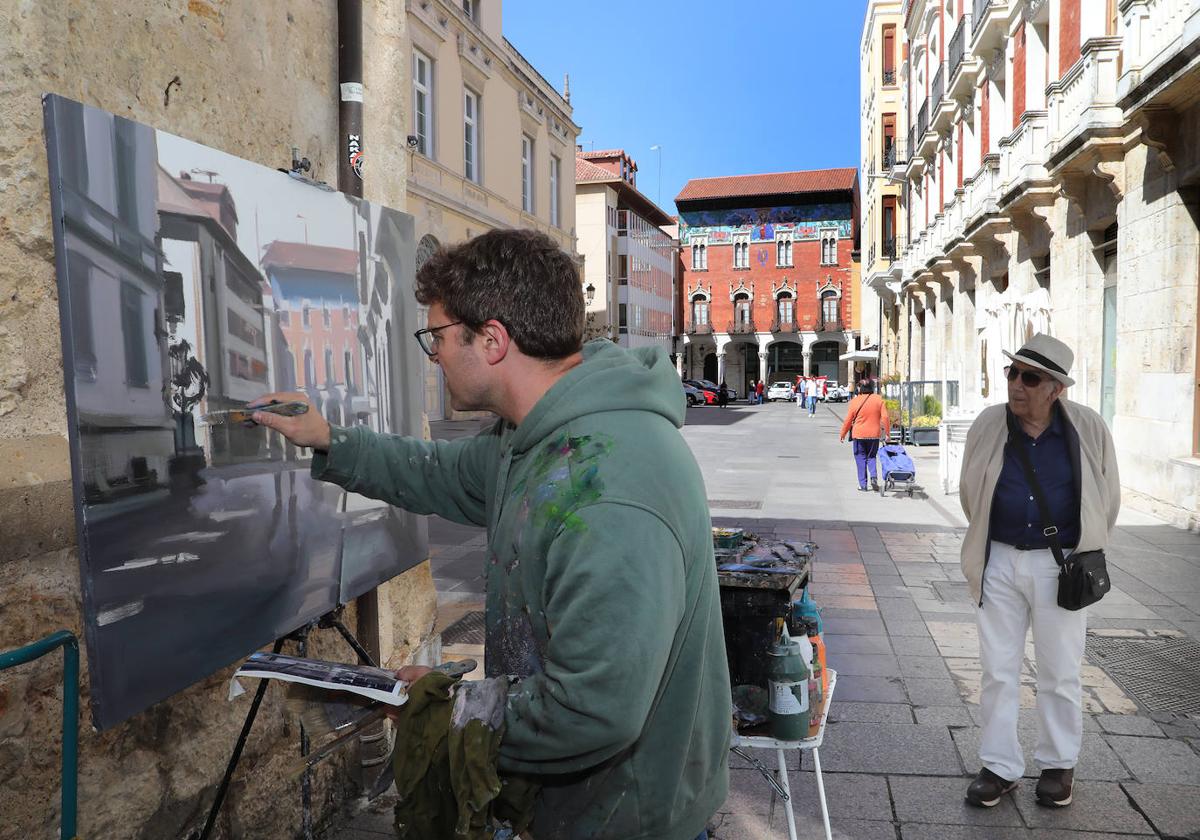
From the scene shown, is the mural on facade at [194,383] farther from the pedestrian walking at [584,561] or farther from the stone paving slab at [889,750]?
the stone paving slab at [889,750]

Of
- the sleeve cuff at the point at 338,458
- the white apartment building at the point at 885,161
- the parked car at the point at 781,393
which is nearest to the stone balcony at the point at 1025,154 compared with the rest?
the sleeve cuff at the point at 338,458

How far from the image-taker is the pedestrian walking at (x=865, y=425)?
1246 centimetres

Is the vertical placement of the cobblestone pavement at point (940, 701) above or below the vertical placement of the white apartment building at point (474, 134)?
below

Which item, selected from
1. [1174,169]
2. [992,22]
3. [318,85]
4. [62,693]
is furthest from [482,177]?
[62,693]

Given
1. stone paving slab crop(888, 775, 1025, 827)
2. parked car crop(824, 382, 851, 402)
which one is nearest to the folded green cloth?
stone paving slab crop(888, 775, 1025, 827)

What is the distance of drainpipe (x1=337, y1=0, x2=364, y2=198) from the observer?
3.42 metres

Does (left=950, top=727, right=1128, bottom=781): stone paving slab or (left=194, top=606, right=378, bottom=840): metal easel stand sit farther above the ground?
(left=194, top=606, right=378, bottom=840): metal easel stand

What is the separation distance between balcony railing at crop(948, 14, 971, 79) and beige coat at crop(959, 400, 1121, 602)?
20.8 metres

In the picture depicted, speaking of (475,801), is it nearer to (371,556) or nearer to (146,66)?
(371,556)

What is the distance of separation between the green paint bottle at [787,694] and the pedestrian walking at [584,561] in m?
1.05

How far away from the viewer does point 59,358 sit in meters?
2.15

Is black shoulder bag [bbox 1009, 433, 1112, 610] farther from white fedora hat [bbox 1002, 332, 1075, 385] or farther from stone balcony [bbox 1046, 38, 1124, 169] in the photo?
stone balcony [bbox 1046, 38, 1124, 169]

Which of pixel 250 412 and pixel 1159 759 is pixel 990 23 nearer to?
pixel 1159 759

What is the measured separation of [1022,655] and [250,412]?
304 centimetres
